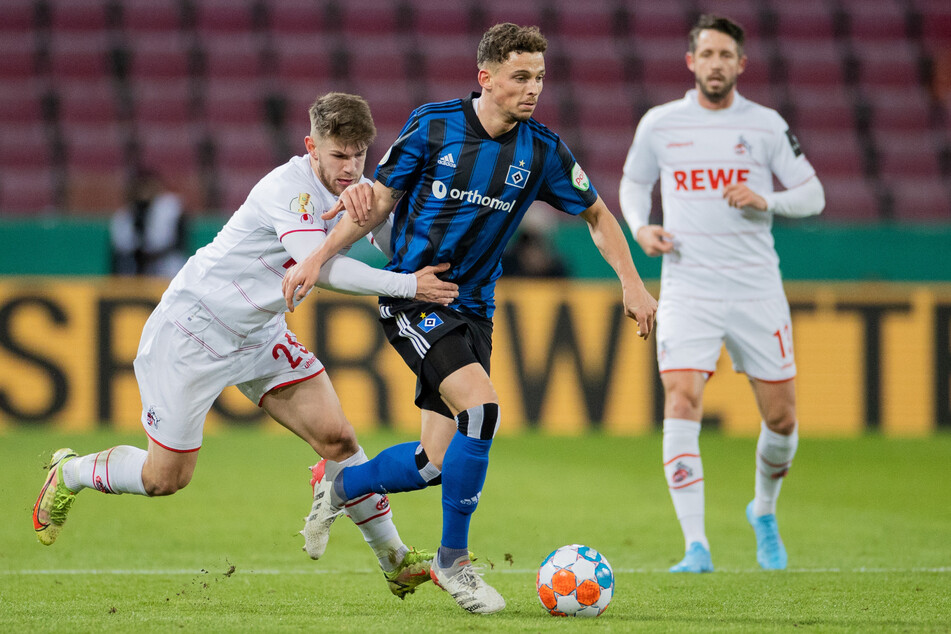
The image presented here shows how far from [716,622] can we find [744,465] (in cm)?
541

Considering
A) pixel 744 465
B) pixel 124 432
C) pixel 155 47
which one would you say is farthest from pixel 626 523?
pixel 155 47

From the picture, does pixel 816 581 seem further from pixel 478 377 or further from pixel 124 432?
pixel 124 432

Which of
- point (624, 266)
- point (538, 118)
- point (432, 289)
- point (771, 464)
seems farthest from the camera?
point (538, 118)

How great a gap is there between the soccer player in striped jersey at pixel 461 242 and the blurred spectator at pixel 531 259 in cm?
630

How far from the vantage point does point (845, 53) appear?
16250 mm

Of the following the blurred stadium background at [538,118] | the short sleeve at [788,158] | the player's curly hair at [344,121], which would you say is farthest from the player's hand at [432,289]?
the blurred stadium background at [538,118]

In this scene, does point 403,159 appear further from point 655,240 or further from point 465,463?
point 655,240

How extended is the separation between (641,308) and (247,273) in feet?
5.05

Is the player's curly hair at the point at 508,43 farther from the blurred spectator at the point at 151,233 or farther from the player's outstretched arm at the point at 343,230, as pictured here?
the blurred spectator at the point at 151,233

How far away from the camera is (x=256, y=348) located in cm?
516

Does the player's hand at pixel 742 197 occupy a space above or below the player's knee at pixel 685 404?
above

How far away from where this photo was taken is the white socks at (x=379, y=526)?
5098 millimetres

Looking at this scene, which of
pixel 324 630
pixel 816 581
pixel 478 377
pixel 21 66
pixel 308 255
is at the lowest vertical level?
pixel 816 581

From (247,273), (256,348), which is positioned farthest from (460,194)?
(256,348)
